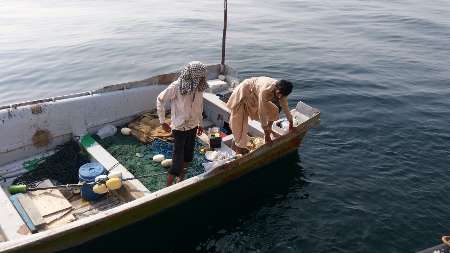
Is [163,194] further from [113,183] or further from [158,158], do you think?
[158,158]

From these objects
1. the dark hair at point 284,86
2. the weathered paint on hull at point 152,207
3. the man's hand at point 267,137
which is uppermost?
the dark hair at point 284,86

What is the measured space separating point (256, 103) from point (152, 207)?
2.95 meters

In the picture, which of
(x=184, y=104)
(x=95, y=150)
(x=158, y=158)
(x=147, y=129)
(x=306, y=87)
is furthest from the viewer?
(x=306, y=87)

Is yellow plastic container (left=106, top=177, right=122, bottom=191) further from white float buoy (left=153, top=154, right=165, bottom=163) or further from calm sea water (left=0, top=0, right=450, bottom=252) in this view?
white float buoy (left=153, top=154, right=165, bottom=163)

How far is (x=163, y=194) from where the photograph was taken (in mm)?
6816

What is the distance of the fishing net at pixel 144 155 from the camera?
8219 millimetres

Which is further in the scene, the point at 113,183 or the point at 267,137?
the point at 267,137

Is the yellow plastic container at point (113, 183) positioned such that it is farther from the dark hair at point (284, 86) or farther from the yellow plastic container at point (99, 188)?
the dark hair at point (284, 86)

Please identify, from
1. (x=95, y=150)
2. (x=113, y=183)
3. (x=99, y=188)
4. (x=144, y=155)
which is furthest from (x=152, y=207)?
(x=95, y=150)

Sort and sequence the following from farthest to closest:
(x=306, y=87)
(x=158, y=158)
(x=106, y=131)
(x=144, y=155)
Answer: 1. (x=306, y=87)
2. (x=106, y=131)
3. (x=144, y=155)
4. (x=158, y=158)

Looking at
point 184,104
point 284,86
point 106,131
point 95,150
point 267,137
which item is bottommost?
point 95,150

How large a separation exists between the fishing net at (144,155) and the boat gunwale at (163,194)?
0.75 m

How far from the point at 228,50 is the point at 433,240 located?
49.4 ft

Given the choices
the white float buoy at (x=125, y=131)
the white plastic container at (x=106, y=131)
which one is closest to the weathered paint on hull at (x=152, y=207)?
the white float buoy at (x=125, y=131)
